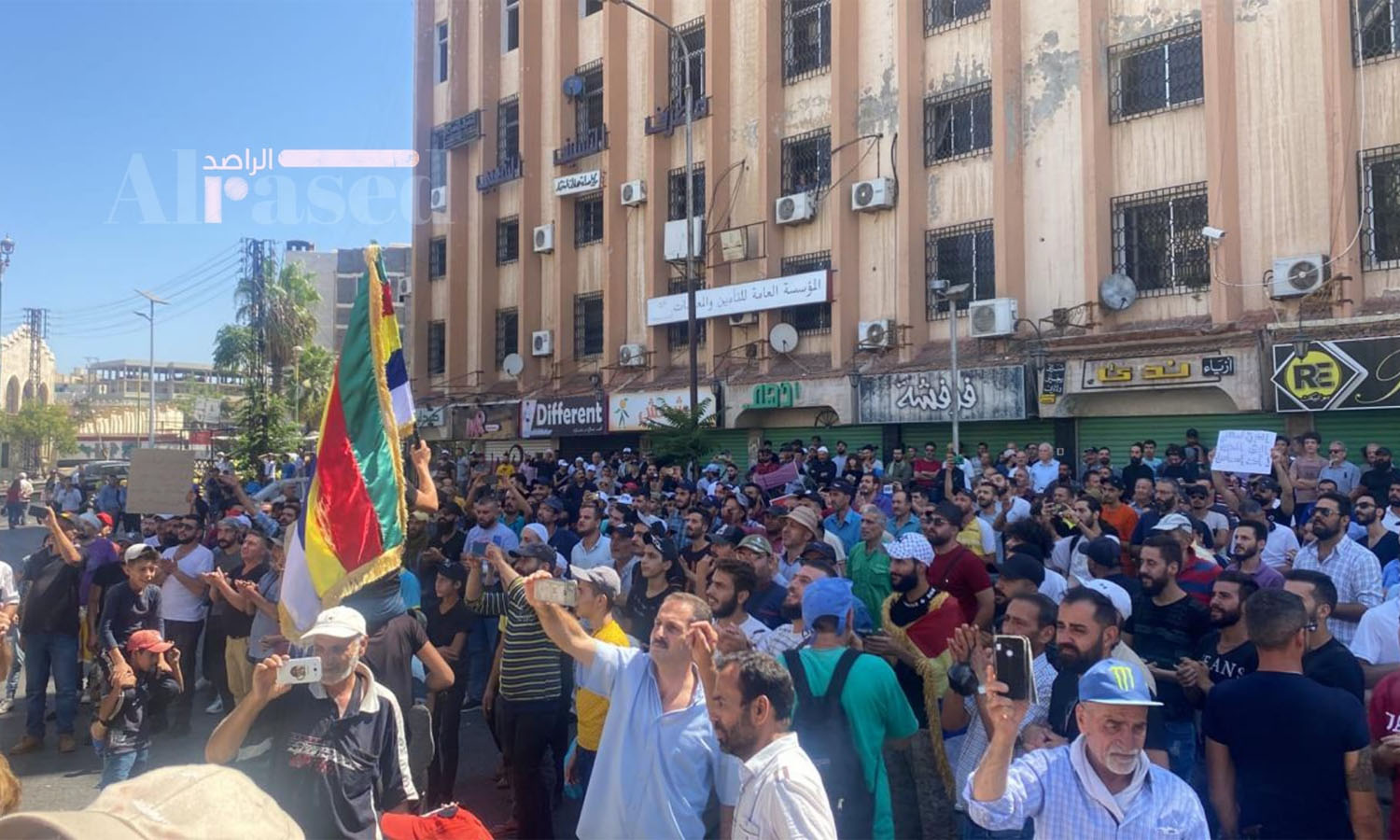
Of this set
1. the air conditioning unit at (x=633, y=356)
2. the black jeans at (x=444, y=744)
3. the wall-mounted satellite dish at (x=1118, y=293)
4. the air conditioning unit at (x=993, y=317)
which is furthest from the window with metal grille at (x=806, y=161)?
the black jeans at (x=444, y=744)

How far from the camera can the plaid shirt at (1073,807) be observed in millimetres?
2951

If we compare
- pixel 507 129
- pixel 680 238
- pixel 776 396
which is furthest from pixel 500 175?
pixel 776 396

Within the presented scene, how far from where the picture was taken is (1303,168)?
48.6 ft

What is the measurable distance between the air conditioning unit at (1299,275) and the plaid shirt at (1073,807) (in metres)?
13.7

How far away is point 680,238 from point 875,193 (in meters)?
5.18

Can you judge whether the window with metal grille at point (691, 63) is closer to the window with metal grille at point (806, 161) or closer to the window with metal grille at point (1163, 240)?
the window with metal grille at point (806, 161)

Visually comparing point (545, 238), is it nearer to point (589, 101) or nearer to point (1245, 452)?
point (589, 101)

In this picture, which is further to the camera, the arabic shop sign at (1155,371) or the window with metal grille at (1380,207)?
the arabic shop sign at (1155,371)

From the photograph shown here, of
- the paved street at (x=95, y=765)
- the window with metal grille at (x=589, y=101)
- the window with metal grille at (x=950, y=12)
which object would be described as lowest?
the paved street at (x=95, y=765)

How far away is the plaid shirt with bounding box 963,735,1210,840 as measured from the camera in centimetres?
295

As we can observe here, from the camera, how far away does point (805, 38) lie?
21.8m

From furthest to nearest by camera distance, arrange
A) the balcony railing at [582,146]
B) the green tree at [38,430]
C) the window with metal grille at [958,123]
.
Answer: the green tree at [38,430], the balcony railing at [582,146], the window with metal grille at [958,123]

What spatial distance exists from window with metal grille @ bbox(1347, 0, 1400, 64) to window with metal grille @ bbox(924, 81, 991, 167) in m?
5.69

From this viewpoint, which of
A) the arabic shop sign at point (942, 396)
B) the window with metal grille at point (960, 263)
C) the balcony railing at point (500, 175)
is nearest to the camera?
the arabic shop sign at point (942, 396)
